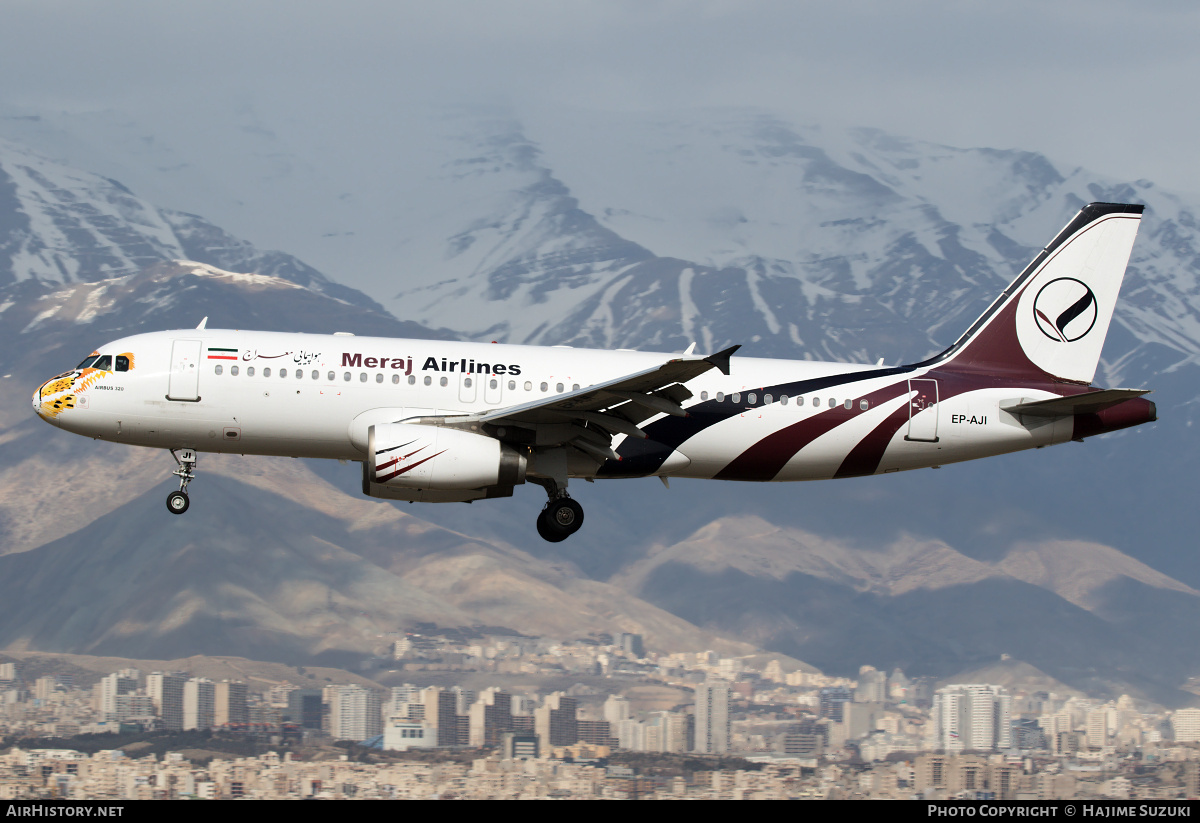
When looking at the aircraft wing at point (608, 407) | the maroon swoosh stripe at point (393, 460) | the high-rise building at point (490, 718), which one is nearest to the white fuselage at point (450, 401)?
the aircraft wing at point (608, 407)

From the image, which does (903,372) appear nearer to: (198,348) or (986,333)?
(986,333)

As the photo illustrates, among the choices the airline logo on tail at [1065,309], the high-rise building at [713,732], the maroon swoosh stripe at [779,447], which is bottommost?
Answer: the high-rise building at [713,732]

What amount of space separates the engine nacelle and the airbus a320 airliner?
34mm

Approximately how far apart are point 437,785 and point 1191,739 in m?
117

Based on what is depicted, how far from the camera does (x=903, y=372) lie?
3881cm

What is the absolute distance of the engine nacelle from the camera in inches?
1359

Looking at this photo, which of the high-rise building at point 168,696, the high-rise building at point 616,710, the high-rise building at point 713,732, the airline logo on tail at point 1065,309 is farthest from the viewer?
the high-rise building at point 616,710

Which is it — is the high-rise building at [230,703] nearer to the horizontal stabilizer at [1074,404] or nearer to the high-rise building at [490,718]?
the high-rise building at [490,718]

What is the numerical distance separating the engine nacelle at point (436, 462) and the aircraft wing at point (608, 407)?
2.33 feet

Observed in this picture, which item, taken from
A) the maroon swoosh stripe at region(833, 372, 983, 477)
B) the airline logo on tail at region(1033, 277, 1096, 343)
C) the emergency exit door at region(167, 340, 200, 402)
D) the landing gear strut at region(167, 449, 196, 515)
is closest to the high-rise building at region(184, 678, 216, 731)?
the landing gear strut at region(167, 449, 196, 515)

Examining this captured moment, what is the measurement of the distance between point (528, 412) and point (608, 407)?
6.30 ft

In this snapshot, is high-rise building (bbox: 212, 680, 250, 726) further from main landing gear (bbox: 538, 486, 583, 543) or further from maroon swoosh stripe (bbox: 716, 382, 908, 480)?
maroon swoosh stripe (bbox: 716, 382, 908, 480)

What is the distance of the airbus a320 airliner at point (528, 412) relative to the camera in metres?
35.2
